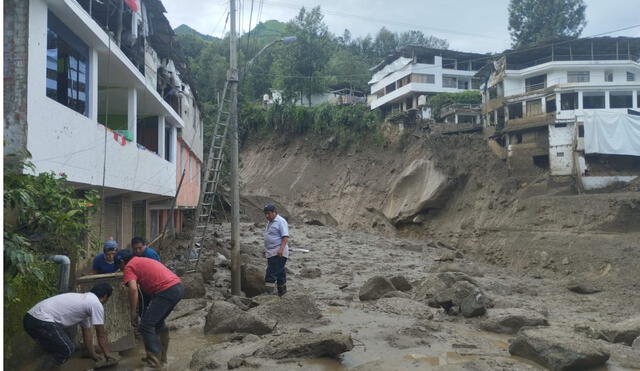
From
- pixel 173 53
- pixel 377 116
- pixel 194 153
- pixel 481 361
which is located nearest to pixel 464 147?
pixel 377 116

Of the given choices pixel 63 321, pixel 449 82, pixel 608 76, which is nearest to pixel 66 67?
pixel 63 321

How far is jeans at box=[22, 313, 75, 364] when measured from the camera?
525cm

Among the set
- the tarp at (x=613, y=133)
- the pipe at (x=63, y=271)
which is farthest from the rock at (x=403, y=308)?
the tarp at (x=613, y=133)

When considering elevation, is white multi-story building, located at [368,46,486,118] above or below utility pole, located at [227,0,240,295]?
above

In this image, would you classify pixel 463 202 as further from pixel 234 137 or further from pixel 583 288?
pixel 234 137

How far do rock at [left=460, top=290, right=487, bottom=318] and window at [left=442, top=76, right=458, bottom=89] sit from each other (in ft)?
129

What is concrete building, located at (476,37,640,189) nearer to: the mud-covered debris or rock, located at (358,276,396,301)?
the mud-covered debris

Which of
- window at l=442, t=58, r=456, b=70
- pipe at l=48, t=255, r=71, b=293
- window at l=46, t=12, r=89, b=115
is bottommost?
pipe at l=48, t=255, r=71, b=293

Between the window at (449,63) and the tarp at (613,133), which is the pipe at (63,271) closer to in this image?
the tarp at (613,133)

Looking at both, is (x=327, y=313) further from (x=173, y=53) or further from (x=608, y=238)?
(x=608, y=238)

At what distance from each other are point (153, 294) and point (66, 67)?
173 inches

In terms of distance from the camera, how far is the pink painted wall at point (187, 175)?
1811 cm

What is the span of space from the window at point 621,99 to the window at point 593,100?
2.79 feet

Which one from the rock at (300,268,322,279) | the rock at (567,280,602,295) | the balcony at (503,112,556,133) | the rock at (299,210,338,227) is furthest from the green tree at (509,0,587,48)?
the rock at (300,268,322,279)
